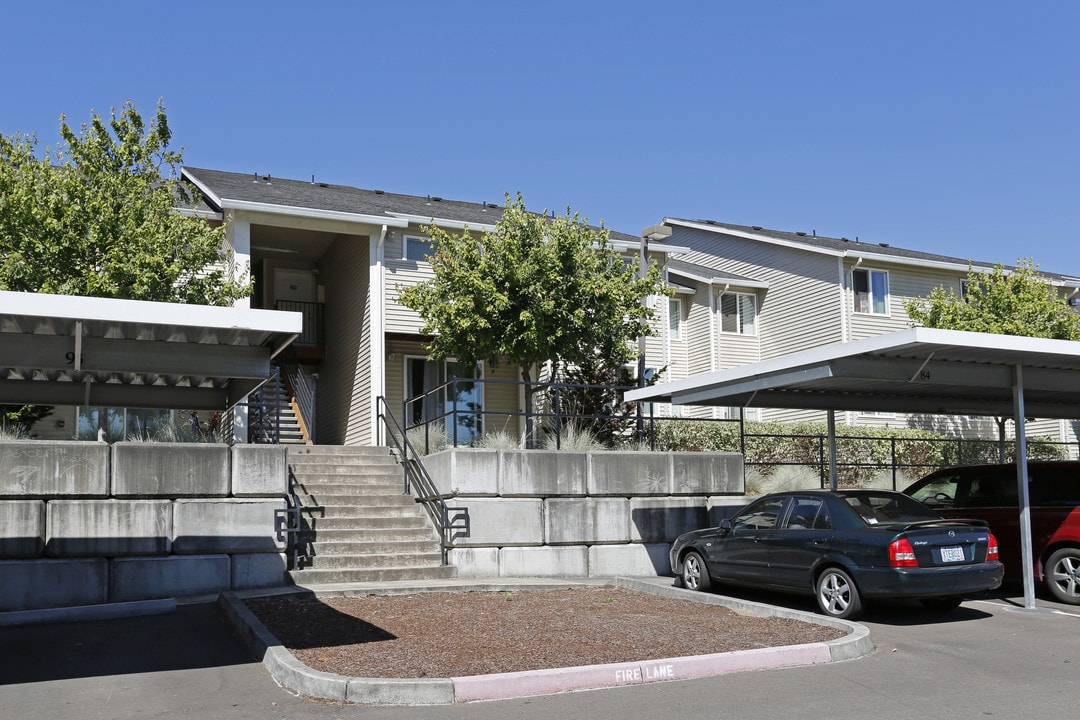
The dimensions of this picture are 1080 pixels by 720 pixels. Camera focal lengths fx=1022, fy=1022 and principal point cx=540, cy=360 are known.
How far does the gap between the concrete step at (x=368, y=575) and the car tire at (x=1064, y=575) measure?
786 cm

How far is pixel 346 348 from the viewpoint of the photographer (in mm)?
24781

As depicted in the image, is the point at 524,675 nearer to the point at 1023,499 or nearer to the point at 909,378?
the point at 909,378

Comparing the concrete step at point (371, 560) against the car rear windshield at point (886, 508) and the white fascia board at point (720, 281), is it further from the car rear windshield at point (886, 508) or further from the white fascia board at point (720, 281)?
the white fascia board at point (720, 281)

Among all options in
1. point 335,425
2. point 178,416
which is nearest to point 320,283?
point 335,425

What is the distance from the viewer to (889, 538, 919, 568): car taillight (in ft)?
35.4

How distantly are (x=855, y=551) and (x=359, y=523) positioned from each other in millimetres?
7571

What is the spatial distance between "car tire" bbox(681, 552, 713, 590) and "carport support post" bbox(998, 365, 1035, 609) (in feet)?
12.6

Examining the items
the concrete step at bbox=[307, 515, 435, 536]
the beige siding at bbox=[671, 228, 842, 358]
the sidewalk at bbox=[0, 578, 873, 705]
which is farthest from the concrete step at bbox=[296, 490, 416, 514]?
the beige siding at bbox=[671, 228, 842, 358]

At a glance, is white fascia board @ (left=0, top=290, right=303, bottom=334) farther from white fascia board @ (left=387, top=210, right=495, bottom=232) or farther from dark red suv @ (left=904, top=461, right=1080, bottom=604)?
white fascia board @ (left=387, top=210, right=495, bottom=232)

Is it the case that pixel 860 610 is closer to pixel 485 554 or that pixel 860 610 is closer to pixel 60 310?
pixel 485 554

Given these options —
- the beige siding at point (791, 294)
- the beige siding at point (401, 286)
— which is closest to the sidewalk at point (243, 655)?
the beige siding at point (401, 286)

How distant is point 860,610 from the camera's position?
11.1 m

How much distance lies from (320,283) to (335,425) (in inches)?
174

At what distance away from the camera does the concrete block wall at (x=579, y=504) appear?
15.2 meters
